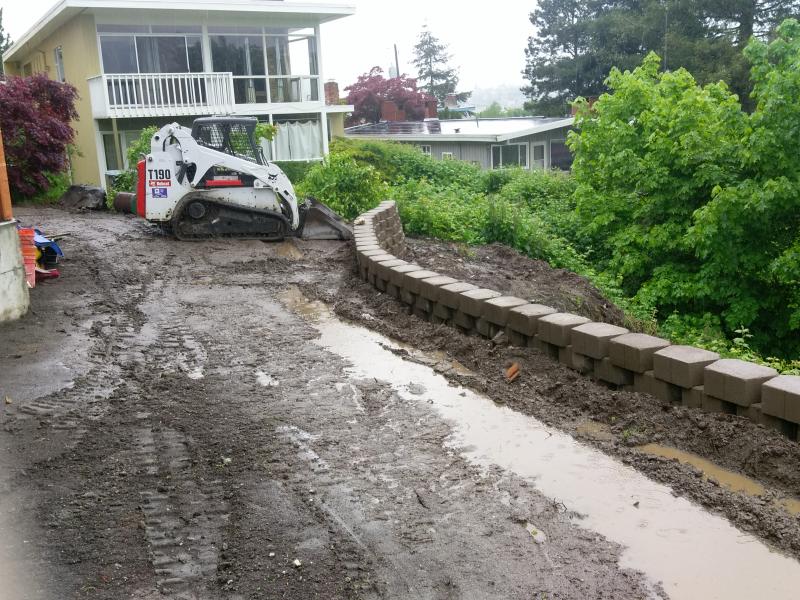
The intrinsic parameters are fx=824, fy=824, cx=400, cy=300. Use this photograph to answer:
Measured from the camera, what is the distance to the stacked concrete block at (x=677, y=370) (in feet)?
18.9

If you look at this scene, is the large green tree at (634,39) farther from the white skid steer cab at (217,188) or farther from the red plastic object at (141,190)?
the red plastic object at (141,190)

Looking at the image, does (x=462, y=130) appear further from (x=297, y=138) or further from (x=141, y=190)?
(x=141, y=190)

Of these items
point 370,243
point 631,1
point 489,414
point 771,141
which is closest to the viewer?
point 489,414

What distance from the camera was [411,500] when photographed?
490 centimetres

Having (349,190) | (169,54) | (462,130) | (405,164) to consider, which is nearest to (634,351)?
(349,190)

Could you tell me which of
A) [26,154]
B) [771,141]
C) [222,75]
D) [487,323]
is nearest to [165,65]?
[222,75]

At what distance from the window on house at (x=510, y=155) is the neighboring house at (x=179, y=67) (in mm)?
9282

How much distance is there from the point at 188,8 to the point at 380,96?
26.8 m

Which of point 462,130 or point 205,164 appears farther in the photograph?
point 462,130

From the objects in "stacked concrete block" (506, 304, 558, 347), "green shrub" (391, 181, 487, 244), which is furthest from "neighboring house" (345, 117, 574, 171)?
"stacked concrete block" (506, 304, 558, 347)

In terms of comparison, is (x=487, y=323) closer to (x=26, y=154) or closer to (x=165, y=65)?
(x=26, y=154)

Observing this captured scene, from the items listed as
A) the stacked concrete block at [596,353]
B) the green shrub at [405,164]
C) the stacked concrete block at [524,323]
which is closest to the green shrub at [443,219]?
the stacked concrete block at [524,323]

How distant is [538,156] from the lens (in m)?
37.2

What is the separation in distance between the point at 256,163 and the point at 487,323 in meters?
7.98
